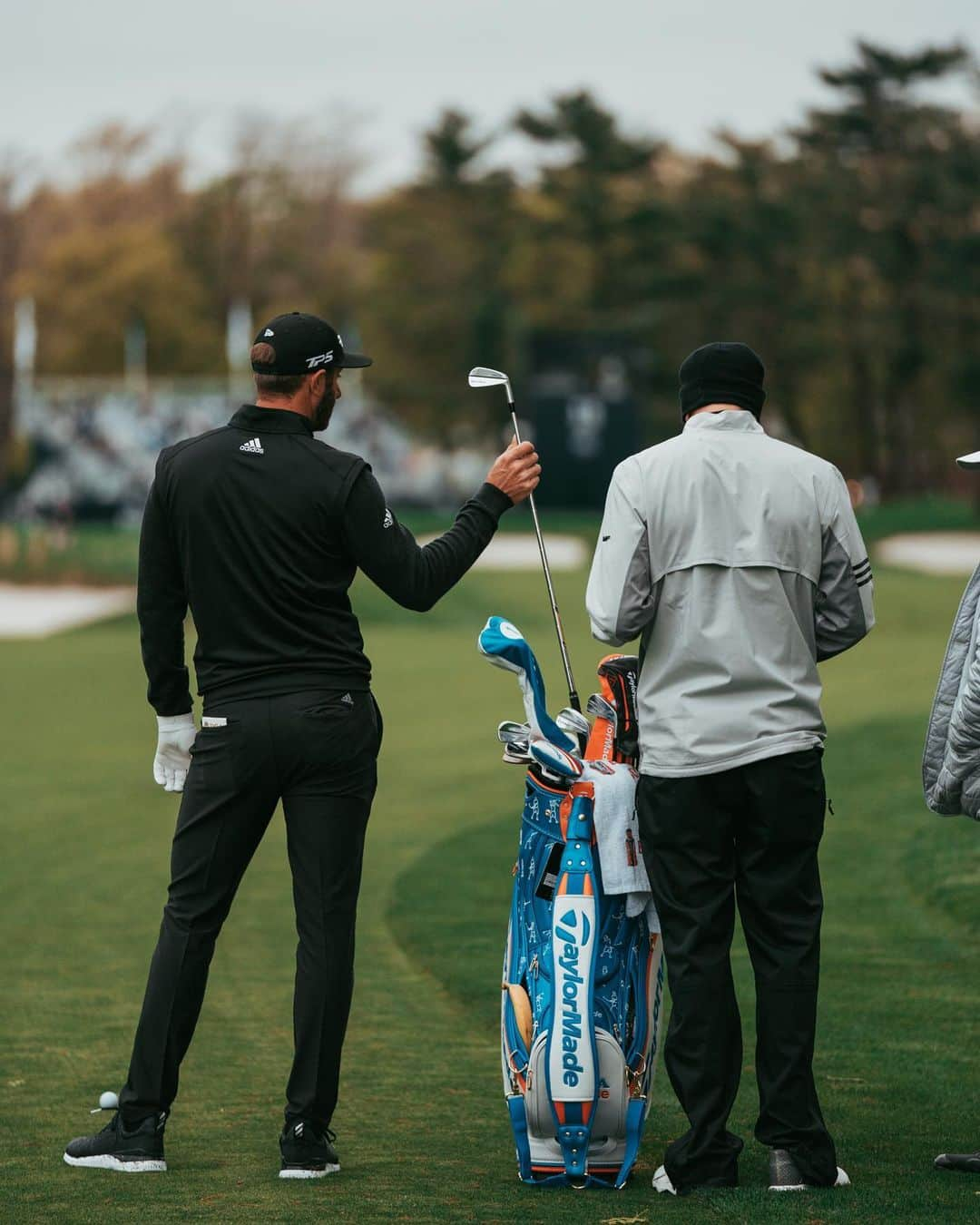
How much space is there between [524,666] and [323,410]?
0.72 metres

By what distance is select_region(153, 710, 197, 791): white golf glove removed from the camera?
443 cm

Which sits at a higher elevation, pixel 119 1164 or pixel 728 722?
pixel 728 722

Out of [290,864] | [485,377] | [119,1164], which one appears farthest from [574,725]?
[119,1164]

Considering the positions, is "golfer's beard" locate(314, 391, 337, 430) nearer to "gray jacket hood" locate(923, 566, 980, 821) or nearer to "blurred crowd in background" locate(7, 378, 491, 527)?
"gray jacket hood" locate(923, 566, 980, 821)

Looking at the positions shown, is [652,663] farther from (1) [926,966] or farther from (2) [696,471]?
(1) [926,966]

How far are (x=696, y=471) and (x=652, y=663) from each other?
0.41 metres

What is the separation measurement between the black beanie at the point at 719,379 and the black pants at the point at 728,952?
30.3 inches

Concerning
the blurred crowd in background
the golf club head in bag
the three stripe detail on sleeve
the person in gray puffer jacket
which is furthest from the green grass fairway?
the blurred crowd in background

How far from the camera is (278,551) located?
4.18m

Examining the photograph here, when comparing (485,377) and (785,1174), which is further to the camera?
(485,377)

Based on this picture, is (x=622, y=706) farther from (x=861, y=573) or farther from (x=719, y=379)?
(x=719, y=379)

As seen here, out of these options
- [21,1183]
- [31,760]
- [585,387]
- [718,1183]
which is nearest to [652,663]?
[718,1183]

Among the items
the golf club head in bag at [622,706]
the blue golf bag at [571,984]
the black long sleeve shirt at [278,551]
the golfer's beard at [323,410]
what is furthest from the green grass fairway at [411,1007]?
the golfer's beard at [323,410]

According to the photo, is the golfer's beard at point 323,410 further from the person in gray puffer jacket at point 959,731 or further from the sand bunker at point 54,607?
the sand bunker at point 54,607
